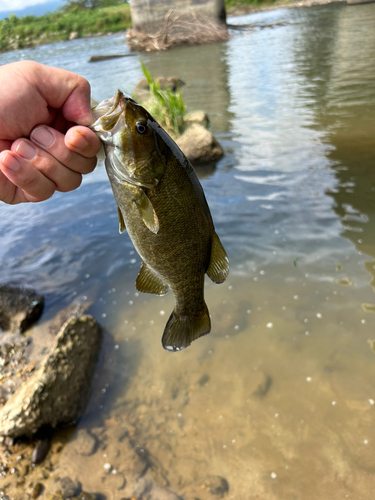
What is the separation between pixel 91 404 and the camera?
451cm

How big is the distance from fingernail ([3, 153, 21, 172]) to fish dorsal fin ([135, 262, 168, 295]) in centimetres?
86

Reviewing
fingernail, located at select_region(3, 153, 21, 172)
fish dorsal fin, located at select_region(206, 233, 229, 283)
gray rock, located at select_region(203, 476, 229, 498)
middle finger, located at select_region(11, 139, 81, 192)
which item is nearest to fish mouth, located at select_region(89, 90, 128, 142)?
middle finger, located at select_region(11, 139, 81, 192)

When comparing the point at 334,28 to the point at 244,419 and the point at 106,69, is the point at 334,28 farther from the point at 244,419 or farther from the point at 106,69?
the point at 244,419

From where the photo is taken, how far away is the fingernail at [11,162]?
1.90 meters

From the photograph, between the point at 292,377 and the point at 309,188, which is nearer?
the point at 292,377

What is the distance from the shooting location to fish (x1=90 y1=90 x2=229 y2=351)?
1668mm

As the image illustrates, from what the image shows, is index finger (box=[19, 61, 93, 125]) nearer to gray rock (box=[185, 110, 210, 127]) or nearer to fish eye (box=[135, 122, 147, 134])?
fish eye (box=[135, 122, 147, 134])

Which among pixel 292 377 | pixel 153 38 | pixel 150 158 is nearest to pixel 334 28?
pixel 153 38

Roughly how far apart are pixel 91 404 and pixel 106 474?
2.91 ft

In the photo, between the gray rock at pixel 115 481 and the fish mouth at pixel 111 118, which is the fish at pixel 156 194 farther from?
the gray rock at pixel 115 481

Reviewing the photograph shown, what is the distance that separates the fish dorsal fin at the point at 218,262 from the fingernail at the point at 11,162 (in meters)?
1.10

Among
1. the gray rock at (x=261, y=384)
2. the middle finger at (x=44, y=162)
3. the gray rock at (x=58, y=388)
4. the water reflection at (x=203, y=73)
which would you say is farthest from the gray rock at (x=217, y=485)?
the water reflection at (x=203, y=73)

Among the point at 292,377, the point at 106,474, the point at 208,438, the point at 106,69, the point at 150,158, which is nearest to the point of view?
the point at 150,158

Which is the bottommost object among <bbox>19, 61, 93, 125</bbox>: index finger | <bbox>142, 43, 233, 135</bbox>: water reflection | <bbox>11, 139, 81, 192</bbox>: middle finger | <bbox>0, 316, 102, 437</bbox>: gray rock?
<bbox>142, 43, 233, 135</bbox>: water reflection
